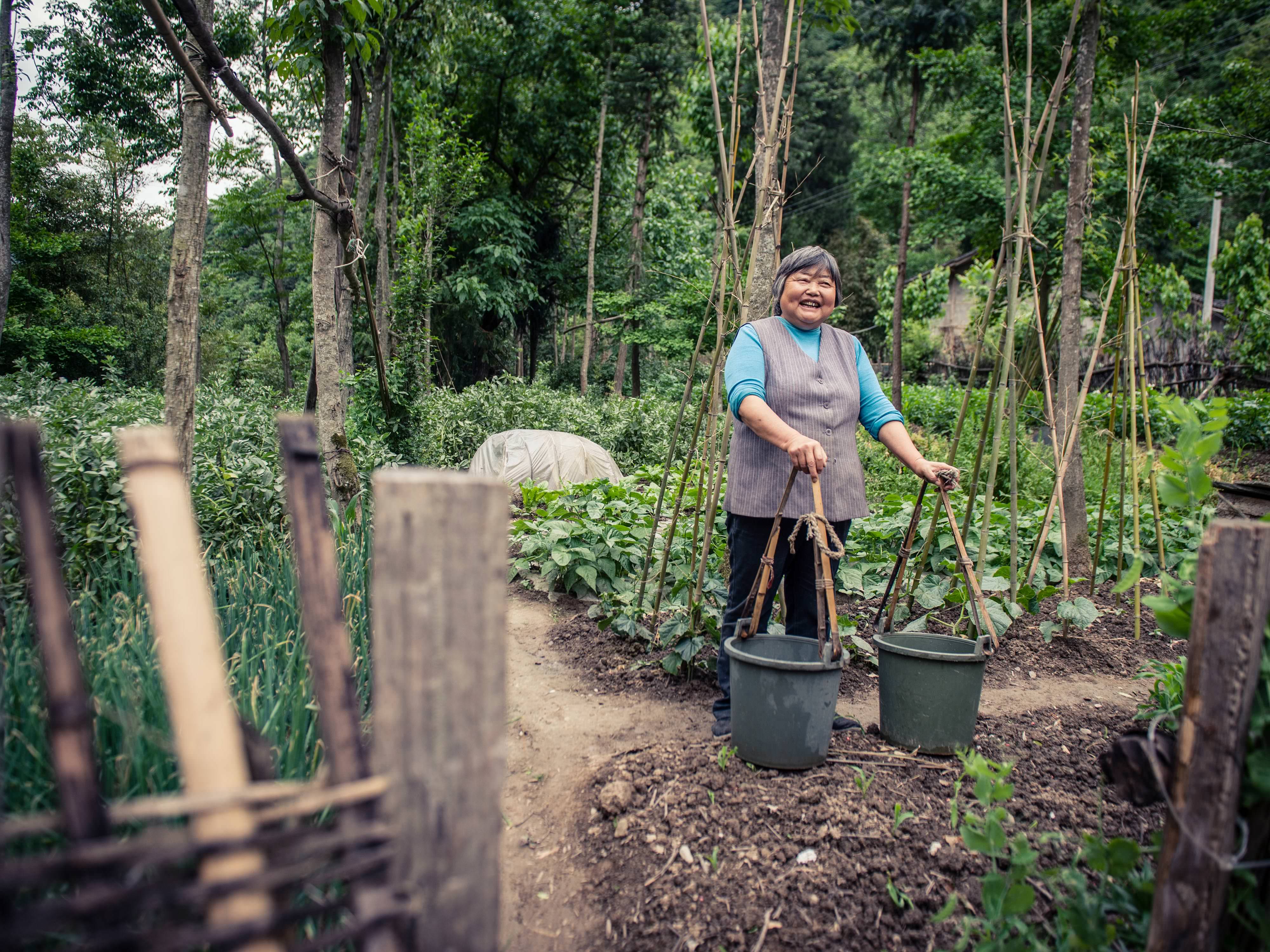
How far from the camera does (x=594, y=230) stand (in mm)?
14227

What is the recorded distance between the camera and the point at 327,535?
85 cm

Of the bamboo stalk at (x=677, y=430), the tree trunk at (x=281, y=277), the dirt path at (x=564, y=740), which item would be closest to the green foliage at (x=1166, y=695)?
the dirt path at (x=564, y=740)

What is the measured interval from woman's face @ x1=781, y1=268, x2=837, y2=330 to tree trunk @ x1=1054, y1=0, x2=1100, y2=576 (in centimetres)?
274

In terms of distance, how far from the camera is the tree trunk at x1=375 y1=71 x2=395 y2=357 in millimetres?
9547

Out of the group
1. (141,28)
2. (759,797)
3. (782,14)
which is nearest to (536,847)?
(759,797)

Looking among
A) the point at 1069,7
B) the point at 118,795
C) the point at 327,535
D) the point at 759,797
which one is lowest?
the point at 759,797

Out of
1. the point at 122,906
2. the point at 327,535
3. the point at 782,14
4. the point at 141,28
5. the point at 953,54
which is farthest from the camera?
the point at 141,28

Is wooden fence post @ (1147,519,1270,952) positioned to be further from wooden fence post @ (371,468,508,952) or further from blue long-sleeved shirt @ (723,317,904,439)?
blue long-sleeved shirt @ (723,317,904,439)

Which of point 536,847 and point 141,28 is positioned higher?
point 141,28

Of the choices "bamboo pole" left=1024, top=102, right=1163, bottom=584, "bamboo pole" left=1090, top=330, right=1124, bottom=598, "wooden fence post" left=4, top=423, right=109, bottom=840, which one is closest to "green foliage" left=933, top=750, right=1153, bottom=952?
"wooden fence post" left=4, top=423, right=109, bottom=840

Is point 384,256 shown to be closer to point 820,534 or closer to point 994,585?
point 994,585

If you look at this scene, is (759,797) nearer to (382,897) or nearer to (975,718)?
(975,718)

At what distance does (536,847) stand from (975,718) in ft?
4.66

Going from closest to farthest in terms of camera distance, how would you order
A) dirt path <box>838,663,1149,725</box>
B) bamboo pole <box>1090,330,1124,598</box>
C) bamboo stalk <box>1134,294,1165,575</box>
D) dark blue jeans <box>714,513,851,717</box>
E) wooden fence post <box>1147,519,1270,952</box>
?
wooden fence post <box>1147,519,1270,952</box>
dark blue jeans <box>714,513,851,717</box>
dirt path <box>838,663,1149,725</box>
bamboo stalk <box>1134,294,1165,575</box>
bamboo pole <box>1090,330,1124,598</box>
